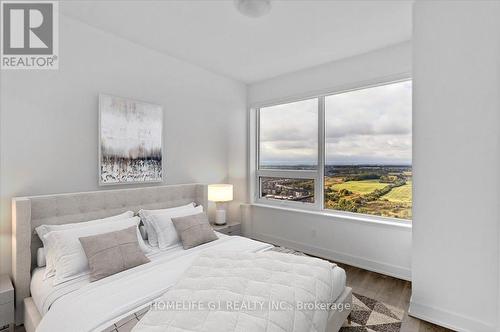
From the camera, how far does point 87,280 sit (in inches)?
72.3

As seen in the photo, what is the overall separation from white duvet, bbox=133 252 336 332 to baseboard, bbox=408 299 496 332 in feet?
3.10

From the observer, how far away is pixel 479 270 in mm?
1920

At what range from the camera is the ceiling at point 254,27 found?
2.23 meters

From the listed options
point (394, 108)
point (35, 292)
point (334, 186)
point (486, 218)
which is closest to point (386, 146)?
point (394, 108)

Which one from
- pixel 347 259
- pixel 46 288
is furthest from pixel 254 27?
pixel 347 259

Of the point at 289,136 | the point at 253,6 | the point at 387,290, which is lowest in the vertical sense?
the point at 387,290

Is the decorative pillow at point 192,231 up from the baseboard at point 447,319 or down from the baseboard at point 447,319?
up

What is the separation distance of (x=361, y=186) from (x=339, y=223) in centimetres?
57

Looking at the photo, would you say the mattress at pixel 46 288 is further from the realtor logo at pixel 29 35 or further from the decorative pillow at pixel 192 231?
the realtor logo at pixel 29 35

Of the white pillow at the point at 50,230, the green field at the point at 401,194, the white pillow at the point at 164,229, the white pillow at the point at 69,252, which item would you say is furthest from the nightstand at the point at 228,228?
the green field at the point at 401,194

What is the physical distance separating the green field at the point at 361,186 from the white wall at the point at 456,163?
101 cm

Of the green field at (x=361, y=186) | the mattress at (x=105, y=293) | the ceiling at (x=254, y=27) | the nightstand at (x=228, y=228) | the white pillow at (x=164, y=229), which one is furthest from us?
the nightstand at (x=228, y=228)

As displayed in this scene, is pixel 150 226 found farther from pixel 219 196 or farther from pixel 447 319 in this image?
pixel 447 319

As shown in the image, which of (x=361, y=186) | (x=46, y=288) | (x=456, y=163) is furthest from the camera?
(x=361, y=186)
